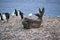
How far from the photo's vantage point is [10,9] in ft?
26.5

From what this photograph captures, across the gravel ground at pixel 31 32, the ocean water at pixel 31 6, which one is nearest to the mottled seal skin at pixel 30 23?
the gravel ground at pixel 31 32

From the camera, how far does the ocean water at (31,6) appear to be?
24.1 feet

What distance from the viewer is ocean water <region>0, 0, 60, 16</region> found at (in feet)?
24.1

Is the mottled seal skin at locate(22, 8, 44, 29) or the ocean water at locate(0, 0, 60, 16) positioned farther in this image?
the ocean water at locate(0, 0, 60, 16)

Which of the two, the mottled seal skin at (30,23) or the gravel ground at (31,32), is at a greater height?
the mottled seal skin at (30,23)

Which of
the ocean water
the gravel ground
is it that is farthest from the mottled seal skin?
the ocean water

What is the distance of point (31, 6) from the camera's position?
809 cm

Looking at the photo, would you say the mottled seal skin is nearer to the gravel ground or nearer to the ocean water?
the gravel ground

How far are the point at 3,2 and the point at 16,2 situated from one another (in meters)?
0.68

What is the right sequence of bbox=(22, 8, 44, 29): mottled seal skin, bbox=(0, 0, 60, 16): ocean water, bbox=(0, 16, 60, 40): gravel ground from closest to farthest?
bbox=(0, 16, 60, 40): gravel ground → bbox=(22, 8, 44, 29): mottled seal skin → bbox=(0, 0, 60, 16): ocean water

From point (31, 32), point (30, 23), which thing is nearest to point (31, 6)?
point (30, 23)

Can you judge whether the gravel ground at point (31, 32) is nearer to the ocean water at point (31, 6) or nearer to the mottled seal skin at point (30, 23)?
the mottled seal skin at point (30, 23)

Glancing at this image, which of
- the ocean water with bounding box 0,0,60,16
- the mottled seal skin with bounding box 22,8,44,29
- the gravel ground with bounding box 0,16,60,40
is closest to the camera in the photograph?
the gravel ground with bounding box 0,16,60,40

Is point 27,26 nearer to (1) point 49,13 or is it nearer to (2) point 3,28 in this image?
(2) point 3,28
